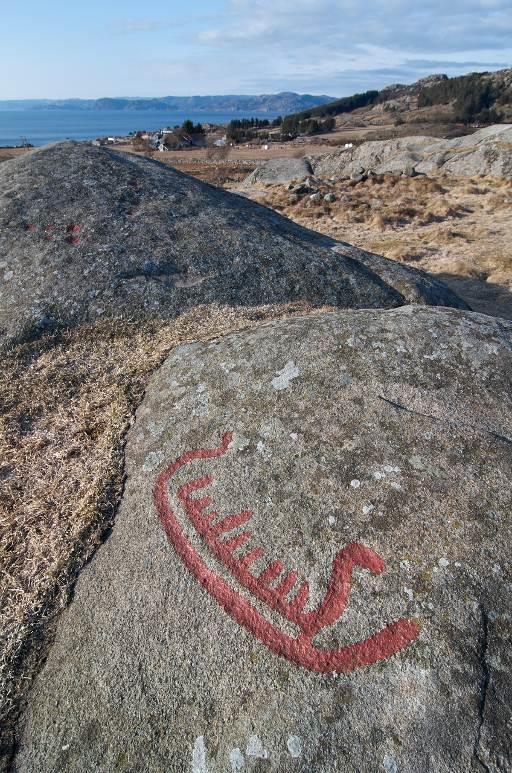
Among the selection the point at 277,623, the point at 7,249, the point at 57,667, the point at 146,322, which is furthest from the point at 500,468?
the point at 7,249

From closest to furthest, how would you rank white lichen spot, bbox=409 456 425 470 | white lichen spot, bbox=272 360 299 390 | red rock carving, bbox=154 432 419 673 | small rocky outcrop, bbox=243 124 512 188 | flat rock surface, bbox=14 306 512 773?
flat rock surface, bbox=14 306 512 773, red rock carving, bbox=154 432 419 673, white lichen spot, bbox=409 456 425 470, white lichen spot, bbox=272 360 299 390, small rocky outcrop, bbox=243 124 512 188

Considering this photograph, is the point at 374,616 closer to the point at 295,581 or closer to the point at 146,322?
the point at 295,581

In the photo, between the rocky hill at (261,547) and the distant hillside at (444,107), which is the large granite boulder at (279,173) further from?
the rocky hill at (261,547)

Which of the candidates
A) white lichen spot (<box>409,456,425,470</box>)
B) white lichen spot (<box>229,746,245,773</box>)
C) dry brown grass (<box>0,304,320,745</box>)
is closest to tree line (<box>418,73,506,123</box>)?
dry brown grass (<box>0,304,320,745</box>)

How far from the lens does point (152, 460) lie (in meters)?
4.83

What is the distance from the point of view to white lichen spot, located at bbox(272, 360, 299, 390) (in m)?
5.26

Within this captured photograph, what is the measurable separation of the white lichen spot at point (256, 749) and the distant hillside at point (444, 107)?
82337mm

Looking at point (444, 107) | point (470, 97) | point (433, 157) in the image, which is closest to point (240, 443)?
point (433, 157)

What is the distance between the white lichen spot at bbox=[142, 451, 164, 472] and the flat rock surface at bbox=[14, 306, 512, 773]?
2cm

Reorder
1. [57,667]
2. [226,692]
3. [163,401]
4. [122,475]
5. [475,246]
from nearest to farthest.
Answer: [226,692] < [57,667] < [122,475] < [163,401] < [475,246]

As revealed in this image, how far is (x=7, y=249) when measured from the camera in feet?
28.5

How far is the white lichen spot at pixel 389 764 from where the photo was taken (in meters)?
2.88

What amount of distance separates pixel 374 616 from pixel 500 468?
1.70m

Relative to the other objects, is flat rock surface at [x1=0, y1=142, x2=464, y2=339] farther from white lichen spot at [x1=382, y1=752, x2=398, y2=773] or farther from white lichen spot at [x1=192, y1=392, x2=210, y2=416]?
white lichen spot at [x1=382, y1=752, x2=398, y2=773]
